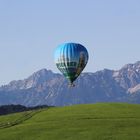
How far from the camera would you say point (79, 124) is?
4417 inches

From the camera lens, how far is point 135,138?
9519 cm

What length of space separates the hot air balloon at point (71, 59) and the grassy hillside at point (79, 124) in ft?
33.1

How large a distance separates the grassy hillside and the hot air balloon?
33.1 feet

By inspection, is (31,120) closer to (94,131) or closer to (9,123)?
(9,123)

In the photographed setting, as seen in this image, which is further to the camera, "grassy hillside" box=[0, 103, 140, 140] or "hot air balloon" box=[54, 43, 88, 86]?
"hot air balloon" box=[54, 43, 88, 86]

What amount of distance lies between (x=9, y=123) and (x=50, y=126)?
14882 millimetres

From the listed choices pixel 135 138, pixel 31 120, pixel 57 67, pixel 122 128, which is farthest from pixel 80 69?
pixel 135 138

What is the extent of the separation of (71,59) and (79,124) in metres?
20.2

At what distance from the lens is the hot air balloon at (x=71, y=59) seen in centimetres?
12706

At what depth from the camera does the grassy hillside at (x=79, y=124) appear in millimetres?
99731

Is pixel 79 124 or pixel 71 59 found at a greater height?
pixel 71 59

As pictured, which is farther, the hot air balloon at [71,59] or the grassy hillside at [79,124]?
the hot air balloon at [71,59]

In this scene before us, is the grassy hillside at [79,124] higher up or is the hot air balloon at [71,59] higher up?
the hot air balloon at [71,59]

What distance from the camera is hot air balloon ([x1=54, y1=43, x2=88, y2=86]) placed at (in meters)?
127
